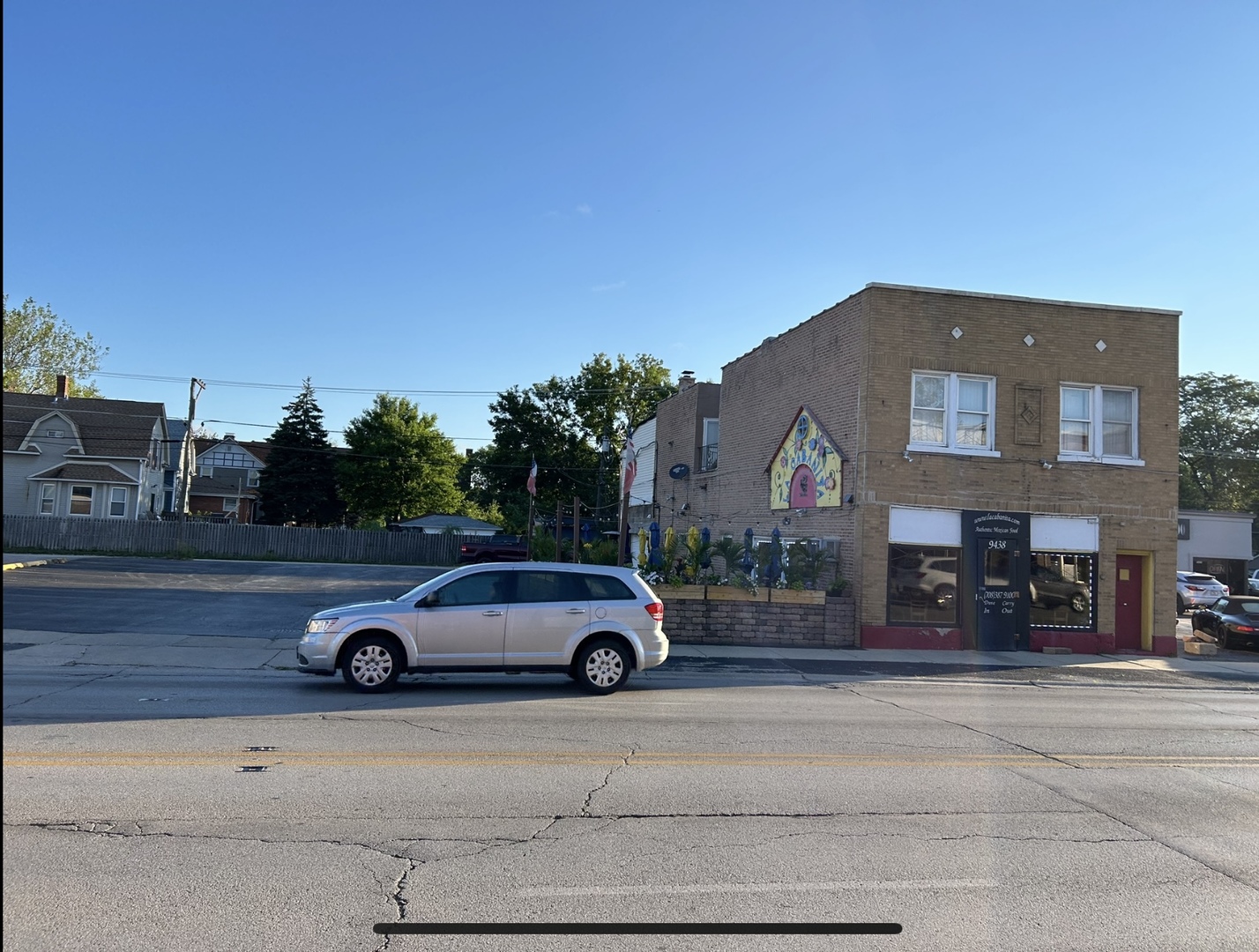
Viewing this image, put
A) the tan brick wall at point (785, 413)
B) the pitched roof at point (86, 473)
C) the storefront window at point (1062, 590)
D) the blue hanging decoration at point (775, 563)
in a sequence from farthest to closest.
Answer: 1. the pitched roof at point (86, 473)
2. the tan brick wall at point (785, 413)
3. the storefront window at point (1062, 590)
4. the blue hanging decoration at point (775, 563)

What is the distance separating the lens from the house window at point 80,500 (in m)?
48.8

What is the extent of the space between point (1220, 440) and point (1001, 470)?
53305 mm

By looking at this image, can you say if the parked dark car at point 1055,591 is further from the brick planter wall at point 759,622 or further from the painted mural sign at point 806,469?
the painted mural sign at point 806,469

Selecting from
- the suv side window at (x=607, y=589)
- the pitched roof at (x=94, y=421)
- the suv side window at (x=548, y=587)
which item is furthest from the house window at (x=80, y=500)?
the suv side window at (x=607, y=589)

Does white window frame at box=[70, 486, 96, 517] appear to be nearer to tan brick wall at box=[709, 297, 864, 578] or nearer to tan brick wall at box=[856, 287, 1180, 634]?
tan brick wall at box=[709, 297, 864, 578]

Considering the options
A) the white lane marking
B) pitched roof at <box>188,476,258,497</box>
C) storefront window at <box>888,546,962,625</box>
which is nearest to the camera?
the white lane marking

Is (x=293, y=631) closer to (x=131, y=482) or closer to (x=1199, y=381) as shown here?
(x=131, y=482)

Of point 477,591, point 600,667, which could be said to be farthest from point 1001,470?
point 477,591

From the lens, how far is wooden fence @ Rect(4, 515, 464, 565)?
4453 centimetres

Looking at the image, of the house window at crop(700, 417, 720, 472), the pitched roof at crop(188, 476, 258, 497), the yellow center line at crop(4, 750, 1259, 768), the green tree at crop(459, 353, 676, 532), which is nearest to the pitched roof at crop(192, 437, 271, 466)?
the pitched roof at crop(188, 476, 258, 497)

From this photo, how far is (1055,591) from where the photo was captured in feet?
67.8

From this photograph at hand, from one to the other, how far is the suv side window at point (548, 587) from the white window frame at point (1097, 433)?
42.3ft

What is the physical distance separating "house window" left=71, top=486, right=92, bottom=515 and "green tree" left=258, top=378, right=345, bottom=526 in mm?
11552

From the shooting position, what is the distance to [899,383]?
66.3ft
